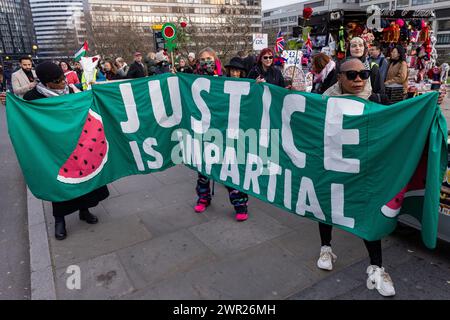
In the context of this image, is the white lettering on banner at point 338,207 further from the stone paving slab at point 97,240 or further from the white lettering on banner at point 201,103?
the stone paving slab at point 97,240

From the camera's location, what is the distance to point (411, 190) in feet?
8.67

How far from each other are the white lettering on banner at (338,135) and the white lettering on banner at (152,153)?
2213 mm

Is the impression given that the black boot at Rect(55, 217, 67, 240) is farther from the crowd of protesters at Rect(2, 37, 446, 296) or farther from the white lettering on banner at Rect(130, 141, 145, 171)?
the white lettering on banner at Rect(130, 141, 145, 171)

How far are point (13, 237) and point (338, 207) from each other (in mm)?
3964

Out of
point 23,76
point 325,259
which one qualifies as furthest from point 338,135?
point 23,76

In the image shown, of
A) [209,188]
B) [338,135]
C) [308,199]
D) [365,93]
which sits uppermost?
[365,93]

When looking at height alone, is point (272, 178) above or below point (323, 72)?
below

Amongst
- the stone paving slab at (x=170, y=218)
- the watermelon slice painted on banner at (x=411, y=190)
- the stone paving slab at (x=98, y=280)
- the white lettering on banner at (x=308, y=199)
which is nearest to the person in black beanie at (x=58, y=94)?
the stone paving slab at (x=170, y=218)

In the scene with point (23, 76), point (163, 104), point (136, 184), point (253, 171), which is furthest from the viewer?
point (23, 76)

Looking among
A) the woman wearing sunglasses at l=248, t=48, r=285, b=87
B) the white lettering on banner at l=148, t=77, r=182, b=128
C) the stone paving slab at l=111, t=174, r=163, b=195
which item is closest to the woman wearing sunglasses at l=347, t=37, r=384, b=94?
the woman wearing sunglasses at l=248, t=48, r=285, b=87

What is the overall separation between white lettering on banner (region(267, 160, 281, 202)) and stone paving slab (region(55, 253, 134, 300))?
1.63 m

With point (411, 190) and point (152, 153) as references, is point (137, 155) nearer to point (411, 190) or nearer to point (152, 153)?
point (152, 153)

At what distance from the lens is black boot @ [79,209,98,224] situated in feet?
14.3
